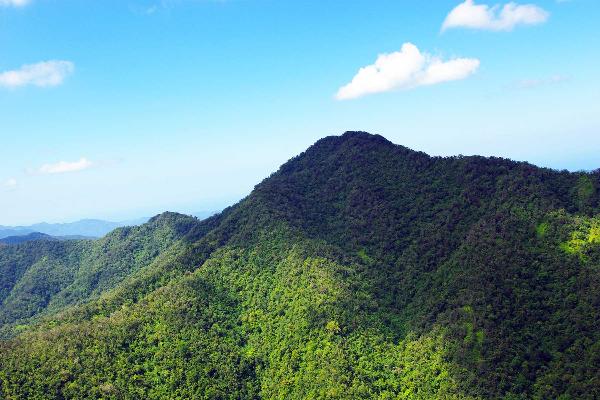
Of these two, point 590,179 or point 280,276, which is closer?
point 590,179

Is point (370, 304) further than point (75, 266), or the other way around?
point (75, 266)

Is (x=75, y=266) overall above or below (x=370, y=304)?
above

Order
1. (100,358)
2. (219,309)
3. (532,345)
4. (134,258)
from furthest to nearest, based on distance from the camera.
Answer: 1. (134,258)
2. (219,309)
3. (100,358)
4. (532,345)

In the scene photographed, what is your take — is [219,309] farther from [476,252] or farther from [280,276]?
[476,252]

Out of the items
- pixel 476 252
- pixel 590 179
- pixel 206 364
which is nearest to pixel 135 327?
pixel 206 364

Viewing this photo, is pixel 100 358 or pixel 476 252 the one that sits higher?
pixel 476 252

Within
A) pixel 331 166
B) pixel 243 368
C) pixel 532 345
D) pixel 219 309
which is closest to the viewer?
pixel 532 345

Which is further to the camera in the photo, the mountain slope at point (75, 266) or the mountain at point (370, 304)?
the mountain slope at point (75, 266)

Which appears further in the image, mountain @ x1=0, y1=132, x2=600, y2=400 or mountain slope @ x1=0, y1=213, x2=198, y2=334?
mountain slope @ x1=0, y1=213, x2=198, y2=334
